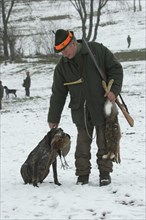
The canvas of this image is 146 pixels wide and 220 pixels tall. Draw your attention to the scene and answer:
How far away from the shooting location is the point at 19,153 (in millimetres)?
8984

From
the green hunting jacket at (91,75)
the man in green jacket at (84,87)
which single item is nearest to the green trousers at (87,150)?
the man in green jacket at (84,87)

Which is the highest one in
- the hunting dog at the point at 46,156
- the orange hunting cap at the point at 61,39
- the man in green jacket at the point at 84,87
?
the orange hunting cap at the point at 61,39

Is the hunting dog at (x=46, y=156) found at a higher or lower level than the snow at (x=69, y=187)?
higher

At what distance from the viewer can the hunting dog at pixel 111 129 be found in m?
4.77

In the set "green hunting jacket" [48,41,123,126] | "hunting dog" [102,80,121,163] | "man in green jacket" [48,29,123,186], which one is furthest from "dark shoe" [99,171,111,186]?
"green hunting jacket" [48,41,123,126]

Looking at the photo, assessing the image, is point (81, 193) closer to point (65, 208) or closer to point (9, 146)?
point (65, 208)

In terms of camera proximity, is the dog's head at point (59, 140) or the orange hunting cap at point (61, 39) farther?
the dog's head at point (59, 140)

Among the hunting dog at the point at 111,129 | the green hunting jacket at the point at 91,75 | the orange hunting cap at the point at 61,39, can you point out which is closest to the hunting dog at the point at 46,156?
the green hunting jacket at the point at 91,75

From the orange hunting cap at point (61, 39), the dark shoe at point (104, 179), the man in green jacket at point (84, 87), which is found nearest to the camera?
the orange hunting cap at point (61, 39)

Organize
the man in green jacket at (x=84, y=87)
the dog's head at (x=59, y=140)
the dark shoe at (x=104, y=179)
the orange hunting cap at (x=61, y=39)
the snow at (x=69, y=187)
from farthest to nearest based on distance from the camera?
the dark shoe at (x=104, y=179) < the dog's head at (x=59, y=140) < the man in green jacket at (x=84, y=87) < the orange hunting cap at (x=61, y=39) < the snow at (x=69, y=187)

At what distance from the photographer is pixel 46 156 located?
525cm

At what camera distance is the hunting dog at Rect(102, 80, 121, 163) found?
4.77 metres

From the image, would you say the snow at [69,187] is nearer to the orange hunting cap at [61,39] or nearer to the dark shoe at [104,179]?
the dark shoe at [104,179]

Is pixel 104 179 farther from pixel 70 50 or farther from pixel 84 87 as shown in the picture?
pixel 70 50
